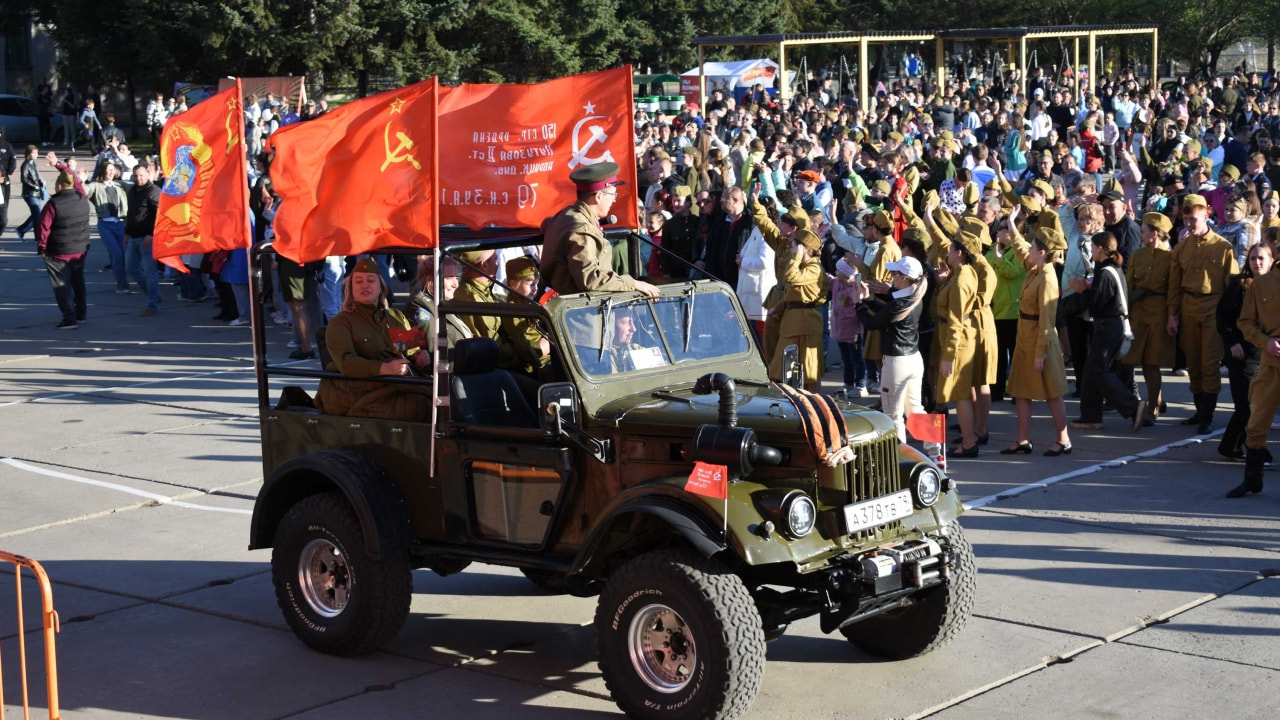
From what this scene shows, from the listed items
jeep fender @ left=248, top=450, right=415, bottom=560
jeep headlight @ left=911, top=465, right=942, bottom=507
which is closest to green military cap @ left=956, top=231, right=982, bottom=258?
jeep headlight @ left=911, top=465, right=942, bottom=507

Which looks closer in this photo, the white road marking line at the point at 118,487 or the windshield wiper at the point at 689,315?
the windshield wiper at the point at 689,315

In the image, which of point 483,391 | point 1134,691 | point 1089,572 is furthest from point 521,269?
point 1134,691

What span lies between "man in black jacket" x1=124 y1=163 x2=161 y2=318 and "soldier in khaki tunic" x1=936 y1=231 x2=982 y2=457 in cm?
1158

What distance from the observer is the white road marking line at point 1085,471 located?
10086mm

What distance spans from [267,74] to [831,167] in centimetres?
2753

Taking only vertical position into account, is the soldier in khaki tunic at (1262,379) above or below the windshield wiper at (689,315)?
below

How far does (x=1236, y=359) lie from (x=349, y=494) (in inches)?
268

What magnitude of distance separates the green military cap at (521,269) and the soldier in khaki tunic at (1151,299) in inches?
231

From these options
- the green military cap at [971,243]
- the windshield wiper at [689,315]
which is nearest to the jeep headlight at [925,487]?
the windshield wiper at [689,315]

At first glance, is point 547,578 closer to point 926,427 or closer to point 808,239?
point 926,427

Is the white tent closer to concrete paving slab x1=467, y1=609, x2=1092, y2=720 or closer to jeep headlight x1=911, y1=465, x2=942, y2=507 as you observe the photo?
concrete paving slab x1=467, y1=609, x2=1092, y2=720

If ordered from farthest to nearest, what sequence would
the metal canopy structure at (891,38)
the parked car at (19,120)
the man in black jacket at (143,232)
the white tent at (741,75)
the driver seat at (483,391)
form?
the white tent at (741,75), the parked car at (19,120), the metal canopy structure at (891,38), the man in black jacket at (143,232), the driver seat at (483,391)

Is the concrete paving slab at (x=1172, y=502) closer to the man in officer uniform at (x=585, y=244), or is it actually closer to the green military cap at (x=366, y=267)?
the man in officer uniform at (x=585, y=244)

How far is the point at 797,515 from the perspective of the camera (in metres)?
6.03
